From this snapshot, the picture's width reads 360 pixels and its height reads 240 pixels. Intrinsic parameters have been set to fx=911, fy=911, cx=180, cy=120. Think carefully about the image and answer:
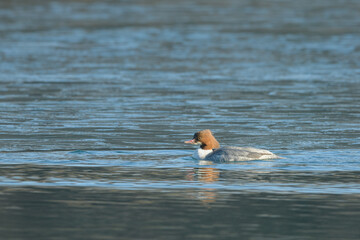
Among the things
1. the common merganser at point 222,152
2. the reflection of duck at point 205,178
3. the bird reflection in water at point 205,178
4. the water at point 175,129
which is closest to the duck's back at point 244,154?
the common merganser at point 222,152

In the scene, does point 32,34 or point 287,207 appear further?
point 32,34

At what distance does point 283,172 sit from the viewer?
48.0ft

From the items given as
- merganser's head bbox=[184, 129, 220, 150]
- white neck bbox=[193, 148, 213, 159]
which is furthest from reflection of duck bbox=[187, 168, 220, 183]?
merganser's head bbox=[184, 129, 220, 150]

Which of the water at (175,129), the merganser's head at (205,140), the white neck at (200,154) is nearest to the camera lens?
the water at (175,129)

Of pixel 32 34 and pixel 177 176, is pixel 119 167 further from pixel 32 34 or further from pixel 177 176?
pixel 32 34

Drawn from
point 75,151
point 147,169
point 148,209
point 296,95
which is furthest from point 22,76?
point 148,209

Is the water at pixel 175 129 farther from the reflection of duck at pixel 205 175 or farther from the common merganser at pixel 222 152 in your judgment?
the common merganser at pixel 222 152

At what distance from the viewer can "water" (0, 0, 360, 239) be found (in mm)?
11281

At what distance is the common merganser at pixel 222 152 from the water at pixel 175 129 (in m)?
0.16

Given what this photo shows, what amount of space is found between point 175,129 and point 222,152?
4.03 meters

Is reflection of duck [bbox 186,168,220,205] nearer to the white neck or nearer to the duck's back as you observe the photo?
the duck's back

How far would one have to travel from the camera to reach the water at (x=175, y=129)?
11.3 metres

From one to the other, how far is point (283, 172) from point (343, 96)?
11303 mm

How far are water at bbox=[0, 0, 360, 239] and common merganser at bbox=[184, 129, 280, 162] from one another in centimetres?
16
